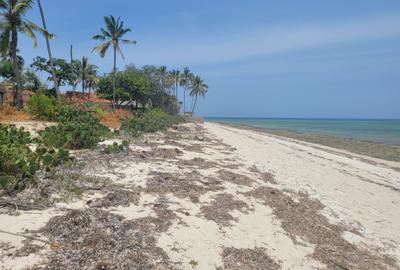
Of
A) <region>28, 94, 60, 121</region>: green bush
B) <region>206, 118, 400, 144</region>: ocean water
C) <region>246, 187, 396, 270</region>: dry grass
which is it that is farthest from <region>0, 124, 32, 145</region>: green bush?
<region>206, 118, 400, 144</region>: ocean water

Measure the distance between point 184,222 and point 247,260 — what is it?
4.44 ft

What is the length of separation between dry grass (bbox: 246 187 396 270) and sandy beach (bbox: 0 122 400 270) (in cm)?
2

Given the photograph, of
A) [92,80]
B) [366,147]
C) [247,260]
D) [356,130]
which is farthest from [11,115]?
[356,130]

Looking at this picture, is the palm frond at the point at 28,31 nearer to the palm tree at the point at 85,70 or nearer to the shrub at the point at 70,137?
the shrub at the point at 70,137

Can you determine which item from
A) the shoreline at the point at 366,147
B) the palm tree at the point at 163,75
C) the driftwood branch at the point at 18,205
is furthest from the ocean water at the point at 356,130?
the driftwood branch at the point at 18,205

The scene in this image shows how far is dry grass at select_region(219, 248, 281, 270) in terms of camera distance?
490cm

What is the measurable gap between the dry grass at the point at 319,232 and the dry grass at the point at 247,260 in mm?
924

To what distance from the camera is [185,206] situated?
22.4 feet

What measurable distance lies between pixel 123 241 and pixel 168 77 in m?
65.6

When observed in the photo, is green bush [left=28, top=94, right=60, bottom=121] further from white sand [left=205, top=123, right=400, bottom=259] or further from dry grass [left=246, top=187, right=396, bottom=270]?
dry grass [left=246, top=187, right=396, bottom=270]

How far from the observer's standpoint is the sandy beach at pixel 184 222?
4590mm

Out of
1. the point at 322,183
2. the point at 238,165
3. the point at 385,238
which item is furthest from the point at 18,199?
the point at 322,183

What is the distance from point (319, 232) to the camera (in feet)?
22.1

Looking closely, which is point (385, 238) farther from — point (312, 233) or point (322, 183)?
point (322, 183)
